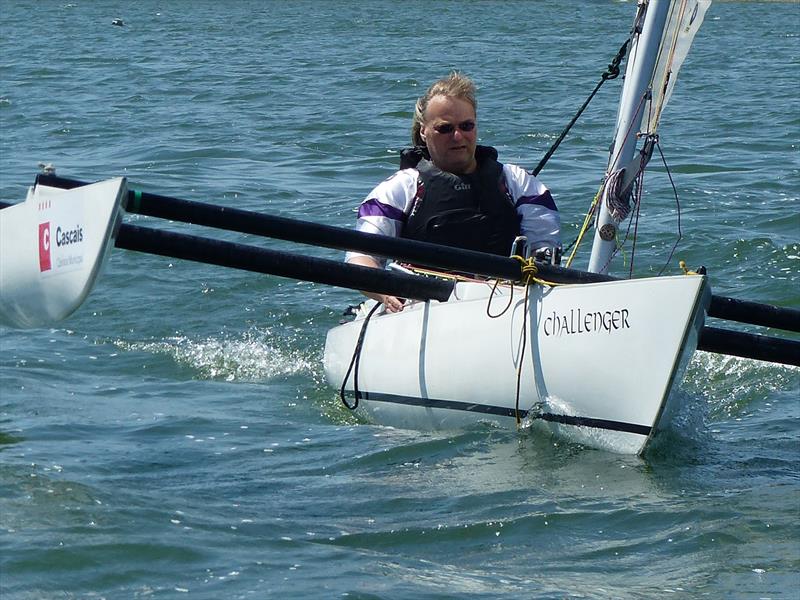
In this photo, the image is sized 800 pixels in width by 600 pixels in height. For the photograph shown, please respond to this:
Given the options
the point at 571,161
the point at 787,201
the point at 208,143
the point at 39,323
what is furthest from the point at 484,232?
the point at 208,143

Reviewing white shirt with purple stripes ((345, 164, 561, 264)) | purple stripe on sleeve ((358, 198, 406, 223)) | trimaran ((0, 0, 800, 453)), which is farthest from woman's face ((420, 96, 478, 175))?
trimaran ((0, 0, 800, 453))

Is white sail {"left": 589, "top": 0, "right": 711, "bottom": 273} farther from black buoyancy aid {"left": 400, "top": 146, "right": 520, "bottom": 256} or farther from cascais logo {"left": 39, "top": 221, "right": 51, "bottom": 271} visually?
cascais logo {"left": 39, "top": 221, "right": 51, "bottom": 271}

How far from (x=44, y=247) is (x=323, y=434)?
4.40 feet

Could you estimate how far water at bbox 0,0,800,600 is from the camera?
3.62 m

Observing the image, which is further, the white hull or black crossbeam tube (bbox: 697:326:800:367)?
black crossbeam tube (bbox: 697:326:800:367)

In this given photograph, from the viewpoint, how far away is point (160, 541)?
3697mm

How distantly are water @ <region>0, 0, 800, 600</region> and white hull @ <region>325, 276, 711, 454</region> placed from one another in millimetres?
120

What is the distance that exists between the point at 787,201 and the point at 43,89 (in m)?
9.97

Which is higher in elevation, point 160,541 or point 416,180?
point 416,180

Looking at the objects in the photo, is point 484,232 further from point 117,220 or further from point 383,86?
point 383,86

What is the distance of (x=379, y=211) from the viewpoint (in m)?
5.39

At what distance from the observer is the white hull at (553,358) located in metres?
4.23

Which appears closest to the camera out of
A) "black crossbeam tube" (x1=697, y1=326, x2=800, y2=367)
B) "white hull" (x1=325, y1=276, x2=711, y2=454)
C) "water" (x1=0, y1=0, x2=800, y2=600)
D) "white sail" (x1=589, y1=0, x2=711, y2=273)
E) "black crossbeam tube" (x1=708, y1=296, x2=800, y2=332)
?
"water" (x1=0, y1=0, x2=800, y2=600)

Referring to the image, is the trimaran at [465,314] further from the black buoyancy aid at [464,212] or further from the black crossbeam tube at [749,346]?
the black buoyancy aid at [464,212]
